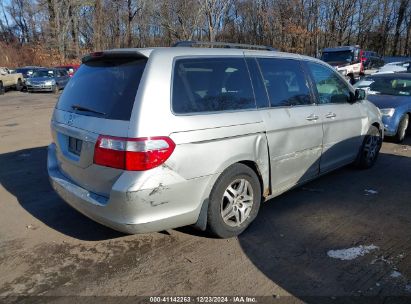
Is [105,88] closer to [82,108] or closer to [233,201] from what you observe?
[82,108]

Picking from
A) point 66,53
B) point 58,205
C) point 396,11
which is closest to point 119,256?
point 58,205

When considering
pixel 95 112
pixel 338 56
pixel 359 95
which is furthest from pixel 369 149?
pixel 338 56

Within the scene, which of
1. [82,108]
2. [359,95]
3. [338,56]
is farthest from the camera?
[338,56]

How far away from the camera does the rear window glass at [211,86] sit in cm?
347

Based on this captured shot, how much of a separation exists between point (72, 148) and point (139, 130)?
3.10 feet

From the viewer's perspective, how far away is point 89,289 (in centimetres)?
319

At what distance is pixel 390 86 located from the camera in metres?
9.60

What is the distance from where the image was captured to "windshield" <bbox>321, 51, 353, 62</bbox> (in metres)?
22.1

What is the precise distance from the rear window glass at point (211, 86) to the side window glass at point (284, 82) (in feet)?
1.09

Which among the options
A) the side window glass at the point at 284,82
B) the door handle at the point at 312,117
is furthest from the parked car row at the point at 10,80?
the door handle at the point at 312,117

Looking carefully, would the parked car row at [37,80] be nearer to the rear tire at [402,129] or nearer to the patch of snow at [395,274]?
the rear tire at [402,129]

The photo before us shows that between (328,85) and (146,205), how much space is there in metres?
3.32

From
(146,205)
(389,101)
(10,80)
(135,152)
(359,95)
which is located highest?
(359,95)

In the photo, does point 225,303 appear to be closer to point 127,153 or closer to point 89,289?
point 89,289
